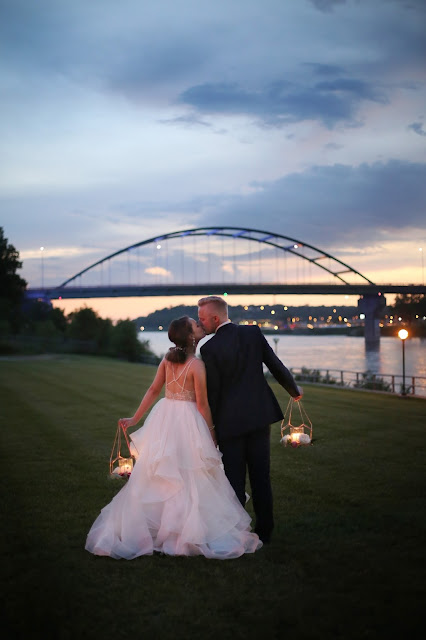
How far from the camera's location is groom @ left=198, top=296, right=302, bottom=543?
17.0ft

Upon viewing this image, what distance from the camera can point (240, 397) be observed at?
523 cm

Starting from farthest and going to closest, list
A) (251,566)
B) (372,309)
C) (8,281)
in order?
1. (372,309)
2. (8,281)
3. (251,566)

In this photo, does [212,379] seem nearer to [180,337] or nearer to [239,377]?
[239,377]

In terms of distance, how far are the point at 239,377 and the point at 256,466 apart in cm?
76

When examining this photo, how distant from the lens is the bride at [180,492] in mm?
5020

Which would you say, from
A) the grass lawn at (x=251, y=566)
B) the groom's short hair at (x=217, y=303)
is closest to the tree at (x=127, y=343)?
the grass lawn at (x=251, y=566)

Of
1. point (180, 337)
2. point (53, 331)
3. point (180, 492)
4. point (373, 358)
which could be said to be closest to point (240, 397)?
point (180, 337)

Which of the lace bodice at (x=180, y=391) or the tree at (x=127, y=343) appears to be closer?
the lace bodice at (x=180, y=391)

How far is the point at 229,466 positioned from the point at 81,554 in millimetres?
1392

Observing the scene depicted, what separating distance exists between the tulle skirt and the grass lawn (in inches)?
5.3

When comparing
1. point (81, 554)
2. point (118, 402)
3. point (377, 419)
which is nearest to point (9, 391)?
point (118, 402)

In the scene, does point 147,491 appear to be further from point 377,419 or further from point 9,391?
point 9,391

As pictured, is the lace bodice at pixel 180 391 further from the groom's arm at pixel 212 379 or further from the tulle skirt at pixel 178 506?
the groom's arm at pixel 212 379

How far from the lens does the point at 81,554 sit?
513 centimetres
